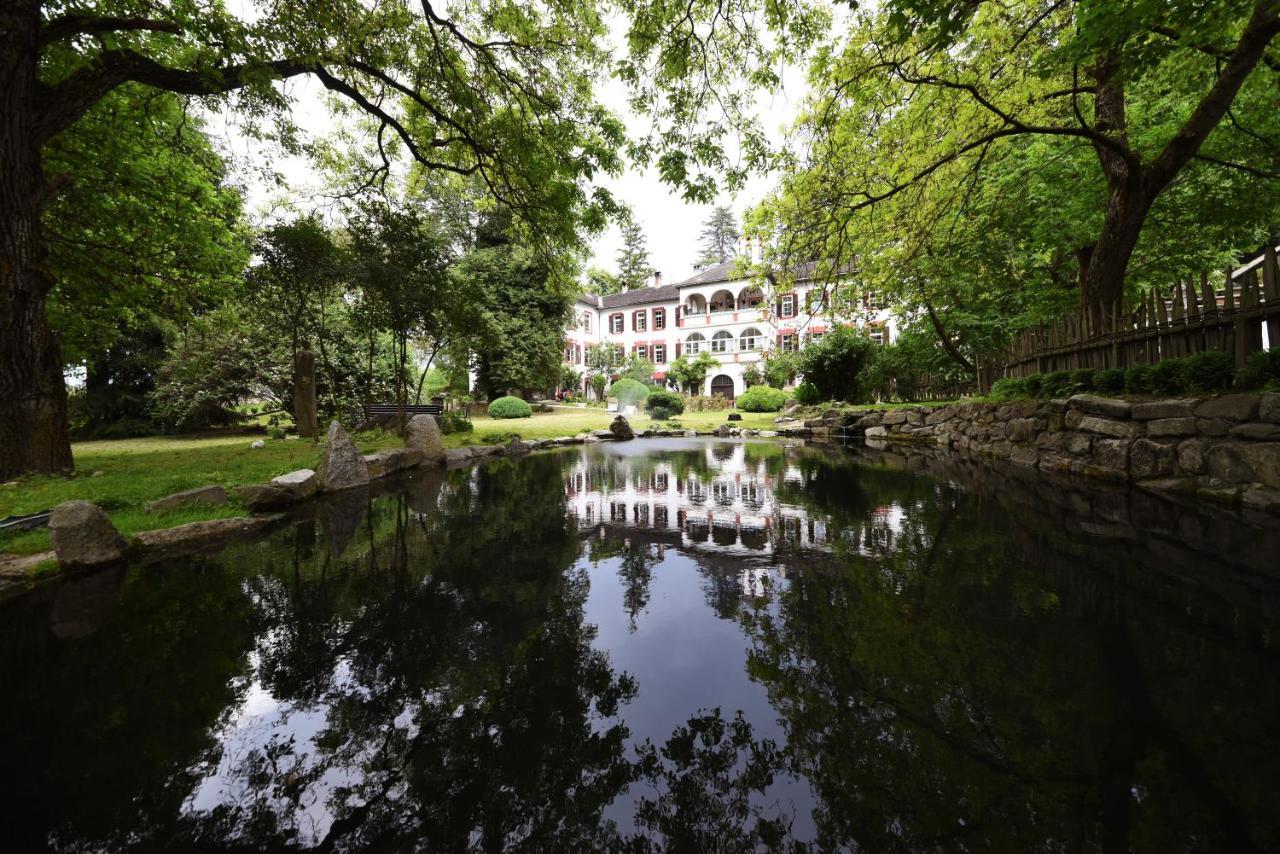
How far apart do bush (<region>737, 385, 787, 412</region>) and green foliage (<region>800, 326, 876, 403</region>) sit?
517 cm

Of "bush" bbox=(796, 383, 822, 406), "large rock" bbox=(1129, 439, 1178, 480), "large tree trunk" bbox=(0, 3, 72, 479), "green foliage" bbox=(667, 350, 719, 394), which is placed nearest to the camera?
"large tree trunk" bbox=(0, 3, 72, 479)

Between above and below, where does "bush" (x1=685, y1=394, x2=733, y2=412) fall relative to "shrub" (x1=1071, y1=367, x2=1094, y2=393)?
below

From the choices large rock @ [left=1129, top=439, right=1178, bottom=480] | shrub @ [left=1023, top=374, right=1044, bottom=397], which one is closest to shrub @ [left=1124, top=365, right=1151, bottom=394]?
large rock @ [left=1129, top=439, right=1178, bottom=480]

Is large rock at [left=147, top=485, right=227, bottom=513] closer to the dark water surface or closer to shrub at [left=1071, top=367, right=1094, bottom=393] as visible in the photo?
the dark water surface

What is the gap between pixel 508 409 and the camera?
25375 millimetres

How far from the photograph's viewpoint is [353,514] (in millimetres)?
6457

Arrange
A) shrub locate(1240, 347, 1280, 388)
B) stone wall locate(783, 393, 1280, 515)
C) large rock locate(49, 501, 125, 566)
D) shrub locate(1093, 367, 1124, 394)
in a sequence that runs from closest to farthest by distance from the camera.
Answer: large rock locate(49, 501, 125, 566) < stone wall locate(783, 393, 1280, 515) < shrub locate(1240, 347, 1280, 388) < shrub locate(1093, 367, 1124, 394)

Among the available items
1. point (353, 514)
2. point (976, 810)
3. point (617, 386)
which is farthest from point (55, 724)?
point (617, 386)

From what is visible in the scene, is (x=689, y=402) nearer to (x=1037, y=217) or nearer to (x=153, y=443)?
(x=1037, y=217)

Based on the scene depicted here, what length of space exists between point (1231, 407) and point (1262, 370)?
1.68 ft

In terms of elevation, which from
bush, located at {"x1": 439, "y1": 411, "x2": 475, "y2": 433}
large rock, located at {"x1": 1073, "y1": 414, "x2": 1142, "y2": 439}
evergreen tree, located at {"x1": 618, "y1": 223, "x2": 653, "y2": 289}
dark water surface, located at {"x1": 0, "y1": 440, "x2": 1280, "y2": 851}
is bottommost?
dark water surface, located at {"x1": 0, "y1": 440, "x2": 1280, "y2": 851}

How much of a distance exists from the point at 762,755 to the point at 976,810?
72 cm

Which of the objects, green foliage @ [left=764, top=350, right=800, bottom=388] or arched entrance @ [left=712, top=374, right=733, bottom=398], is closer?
green foliage @ [left=764, top=350, right=800, bottom=388]

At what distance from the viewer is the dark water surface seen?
1615 millimetres
